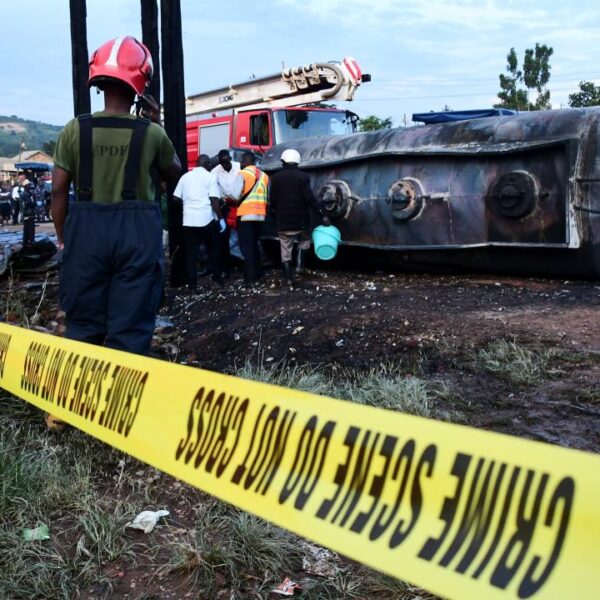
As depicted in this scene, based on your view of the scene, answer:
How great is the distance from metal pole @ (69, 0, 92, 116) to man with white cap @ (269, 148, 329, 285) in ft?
7.24

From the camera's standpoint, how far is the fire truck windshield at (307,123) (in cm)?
1436

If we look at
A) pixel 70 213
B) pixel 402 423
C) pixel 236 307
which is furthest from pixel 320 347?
pixel 402 423

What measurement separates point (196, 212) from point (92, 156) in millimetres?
5038

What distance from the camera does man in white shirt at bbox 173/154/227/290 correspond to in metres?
8.48

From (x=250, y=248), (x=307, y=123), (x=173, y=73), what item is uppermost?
(x=307, y=123)

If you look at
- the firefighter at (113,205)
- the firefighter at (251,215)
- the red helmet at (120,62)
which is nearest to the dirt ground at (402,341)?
the firefighter at (251,215)

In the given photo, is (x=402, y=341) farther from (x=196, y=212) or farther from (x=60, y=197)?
(x=196, y=212)

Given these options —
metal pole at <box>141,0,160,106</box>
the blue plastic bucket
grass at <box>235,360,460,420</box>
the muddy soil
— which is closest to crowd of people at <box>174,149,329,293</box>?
the blue plastic bucket

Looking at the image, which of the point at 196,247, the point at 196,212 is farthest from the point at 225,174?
the point at 196,247

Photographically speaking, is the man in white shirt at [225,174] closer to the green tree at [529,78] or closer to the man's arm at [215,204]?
the man's arm at [215,204]

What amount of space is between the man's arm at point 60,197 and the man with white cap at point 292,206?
190 inches

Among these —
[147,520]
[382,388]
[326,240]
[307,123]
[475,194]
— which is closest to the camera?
[147,520]

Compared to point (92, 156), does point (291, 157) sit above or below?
above

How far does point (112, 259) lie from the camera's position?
3.49 m
